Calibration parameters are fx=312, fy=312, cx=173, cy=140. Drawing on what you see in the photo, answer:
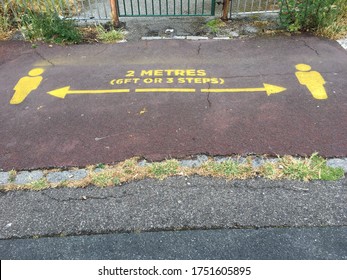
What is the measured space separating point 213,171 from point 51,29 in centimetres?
470

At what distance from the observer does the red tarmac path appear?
366cm

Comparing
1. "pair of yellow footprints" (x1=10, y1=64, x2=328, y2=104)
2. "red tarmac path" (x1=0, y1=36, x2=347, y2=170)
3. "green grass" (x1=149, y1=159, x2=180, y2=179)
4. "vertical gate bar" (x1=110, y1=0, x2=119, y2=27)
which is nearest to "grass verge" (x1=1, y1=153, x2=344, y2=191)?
"green grass" (x1=149, y1=159, x2=180, y2=179)

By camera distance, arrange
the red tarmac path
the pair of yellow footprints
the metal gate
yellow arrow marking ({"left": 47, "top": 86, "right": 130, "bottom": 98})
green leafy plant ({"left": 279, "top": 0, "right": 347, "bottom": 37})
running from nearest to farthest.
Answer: the red tarmac path
the pair of yellow footprints
yellow arrow marking ({"left": 47, "top": 86, "right": 130, "bottom": 98})
green leafy plant ({"left": 279, "top": 0, "right": 347, "bottom": 37})
the metal gate

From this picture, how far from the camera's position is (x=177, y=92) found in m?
4.60

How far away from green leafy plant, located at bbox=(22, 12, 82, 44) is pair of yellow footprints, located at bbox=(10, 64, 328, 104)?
47.0 inches


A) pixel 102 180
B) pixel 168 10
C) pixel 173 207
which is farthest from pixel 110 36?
pixel 173 207

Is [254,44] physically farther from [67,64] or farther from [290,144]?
[67,64]

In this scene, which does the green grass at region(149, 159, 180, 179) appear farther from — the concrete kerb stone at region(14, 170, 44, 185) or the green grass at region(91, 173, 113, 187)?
the concrete kerb stone at region(14, 170, 44, 185)

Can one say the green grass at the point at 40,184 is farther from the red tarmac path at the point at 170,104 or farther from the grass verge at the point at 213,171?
the red tarmac path at the point at 170,104

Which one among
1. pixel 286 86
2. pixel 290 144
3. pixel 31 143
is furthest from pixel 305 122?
pixel 31 143

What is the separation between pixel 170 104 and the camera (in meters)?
4.35

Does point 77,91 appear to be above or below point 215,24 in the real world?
below

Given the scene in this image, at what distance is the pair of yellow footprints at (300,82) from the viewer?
4.52 metres

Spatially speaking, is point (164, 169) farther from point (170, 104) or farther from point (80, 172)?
point (170, 104)
